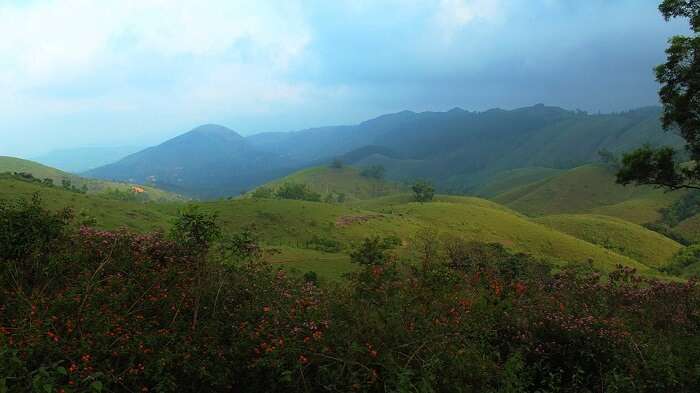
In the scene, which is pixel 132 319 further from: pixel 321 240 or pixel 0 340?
pixel 321 240

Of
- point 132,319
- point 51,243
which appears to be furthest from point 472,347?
point 51,243

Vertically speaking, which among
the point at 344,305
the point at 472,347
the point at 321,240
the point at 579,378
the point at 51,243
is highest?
the point at 51,243

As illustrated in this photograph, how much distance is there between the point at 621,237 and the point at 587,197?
80.3 m

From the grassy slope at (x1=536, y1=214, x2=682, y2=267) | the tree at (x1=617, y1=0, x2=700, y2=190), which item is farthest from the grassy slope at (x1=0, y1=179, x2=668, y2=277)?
the tree at (x1=617, y1=0, x2=700, y2=190)

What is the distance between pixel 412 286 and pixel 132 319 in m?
5.49

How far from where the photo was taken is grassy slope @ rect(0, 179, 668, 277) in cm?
4550

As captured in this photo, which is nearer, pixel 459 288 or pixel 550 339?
pixel 550 339

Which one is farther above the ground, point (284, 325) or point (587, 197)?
point (284, 325)

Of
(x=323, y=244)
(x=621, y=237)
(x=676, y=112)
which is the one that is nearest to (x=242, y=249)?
(x=676, y=112)

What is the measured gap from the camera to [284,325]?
7.38 meters

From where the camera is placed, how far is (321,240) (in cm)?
5150

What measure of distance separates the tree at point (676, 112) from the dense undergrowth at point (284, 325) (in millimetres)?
5889

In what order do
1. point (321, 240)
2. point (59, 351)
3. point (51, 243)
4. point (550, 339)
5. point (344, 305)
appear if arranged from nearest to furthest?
point (59, 351) < point (344, 305) < point (550, 339) < point (51, 243) < point (321, 240)

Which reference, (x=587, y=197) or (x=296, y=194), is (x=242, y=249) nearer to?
(x=296, y=194)
